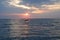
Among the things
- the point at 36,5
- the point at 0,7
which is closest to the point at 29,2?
the point at 36,5

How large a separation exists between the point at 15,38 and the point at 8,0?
6814 mm

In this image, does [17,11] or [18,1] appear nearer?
[18,1]

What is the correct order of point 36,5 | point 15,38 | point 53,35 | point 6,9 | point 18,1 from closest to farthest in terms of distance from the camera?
point 15,38
point 53,35
point 18,1
point 36,5
point 6,9

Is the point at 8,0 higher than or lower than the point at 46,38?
higher

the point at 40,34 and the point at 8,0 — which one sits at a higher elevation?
the point at 8,0

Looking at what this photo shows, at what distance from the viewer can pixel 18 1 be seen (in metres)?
13.6

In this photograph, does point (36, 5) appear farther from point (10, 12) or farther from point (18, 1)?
point (10, 12)

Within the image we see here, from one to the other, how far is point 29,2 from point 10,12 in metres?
2.70

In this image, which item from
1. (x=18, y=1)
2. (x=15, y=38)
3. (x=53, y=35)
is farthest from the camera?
(x=18, y=1)

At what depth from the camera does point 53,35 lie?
7973 millimetres

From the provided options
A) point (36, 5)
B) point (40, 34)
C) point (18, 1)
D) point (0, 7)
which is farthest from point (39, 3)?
point (40, 34)

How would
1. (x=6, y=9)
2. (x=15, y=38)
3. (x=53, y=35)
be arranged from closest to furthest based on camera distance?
(x=15, y=38)
(x=53, y=35)
(x=6, y=9)

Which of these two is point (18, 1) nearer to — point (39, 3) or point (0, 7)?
point (39, 3)

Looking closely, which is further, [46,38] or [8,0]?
[8,0]
